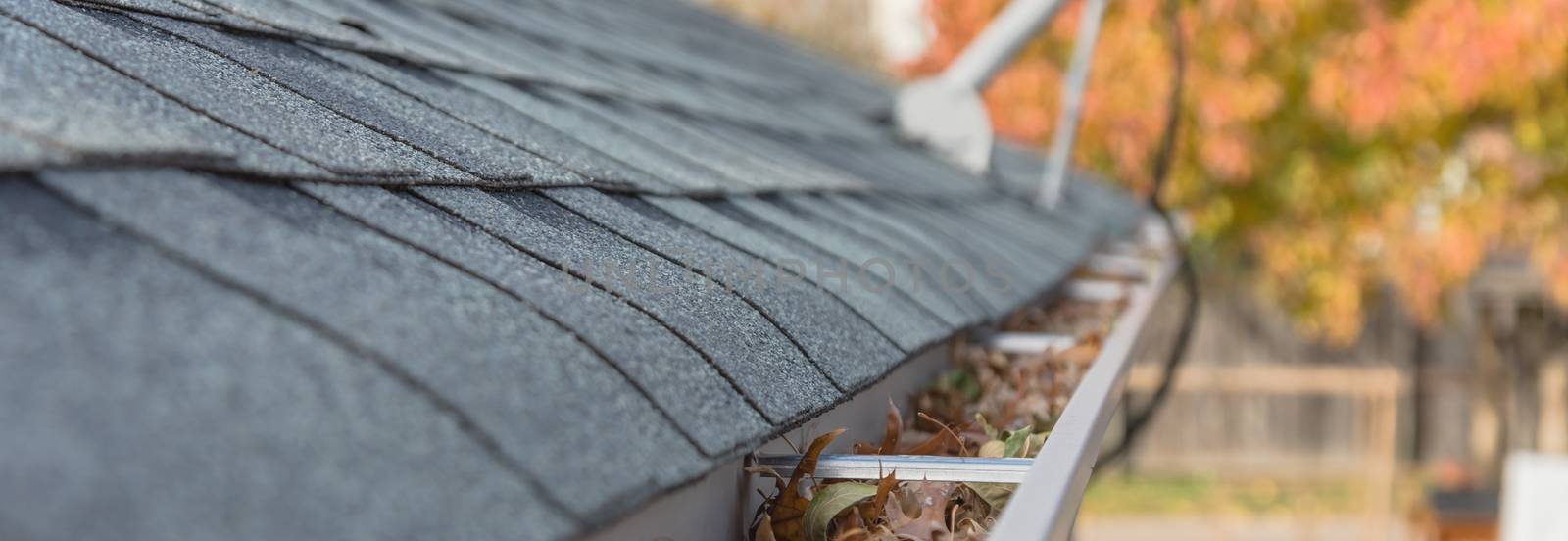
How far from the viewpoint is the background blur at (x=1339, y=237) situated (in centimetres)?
903

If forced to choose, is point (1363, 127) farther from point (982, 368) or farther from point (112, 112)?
point (112, 112)

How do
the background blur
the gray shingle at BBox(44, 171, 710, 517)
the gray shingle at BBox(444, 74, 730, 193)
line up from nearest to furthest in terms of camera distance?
the gray shingle at BBox(44, 171, 710, 517)
the gray shingle at BBox(444, 74, 730, 193)
the background blur

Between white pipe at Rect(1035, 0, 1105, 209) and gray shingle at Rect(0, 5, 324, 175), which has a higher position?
gray shingle at Rect(0, 5, 324, 175)

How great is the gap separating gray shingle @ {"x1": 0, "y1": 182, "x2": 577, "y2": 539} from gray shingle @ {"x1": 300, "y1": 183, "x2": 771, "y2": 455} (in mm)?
309

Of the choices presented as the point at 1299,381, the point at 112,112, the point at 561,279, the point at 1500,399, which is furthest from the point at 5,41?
the point at 1500,399

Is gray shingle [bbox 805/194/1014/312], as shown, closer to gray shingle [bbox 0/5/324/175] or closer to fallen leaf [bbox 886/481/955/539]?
fallen leaf [bbox 886/481/955/539]

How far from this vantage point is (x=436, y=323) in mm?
1193

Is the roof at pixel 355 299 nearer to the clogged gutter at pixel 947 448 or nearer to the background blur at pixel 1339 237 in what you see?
the clogged gutter at pixel 947 448

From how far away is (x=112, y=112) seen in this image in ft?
4.21

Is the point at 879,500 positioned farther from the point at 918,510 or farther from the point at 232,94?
the point at 232,94

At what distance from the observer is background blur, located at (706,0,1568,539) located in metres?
9.03

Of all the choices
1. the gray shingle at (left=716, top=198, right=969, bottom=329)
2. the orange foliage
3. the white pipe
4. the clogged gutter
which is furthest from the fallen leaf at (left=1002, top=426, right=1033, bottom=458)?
the orange foliage

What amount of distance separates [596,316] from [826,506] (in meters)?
0.37

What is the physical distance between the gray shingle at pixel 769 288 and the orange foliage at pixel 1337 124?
23.0ft
